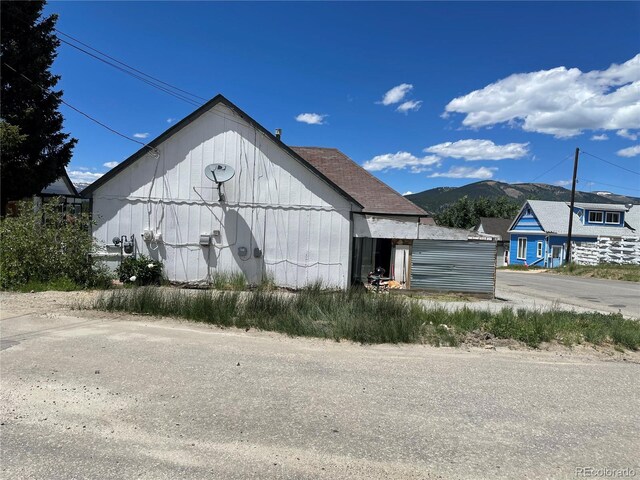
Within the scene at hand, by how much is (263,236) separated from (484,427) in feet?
36.6

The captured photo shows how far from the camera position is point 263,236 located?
47.9ft

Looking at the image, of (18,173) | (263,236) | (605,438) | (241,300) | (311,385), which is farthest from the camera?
(18,173)

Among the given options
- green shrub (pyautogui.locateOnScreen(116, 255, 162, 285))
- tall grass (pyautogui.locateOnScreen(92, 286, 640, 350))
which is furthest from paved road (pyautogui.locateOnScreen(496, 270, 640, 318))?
green shrub (pyautogui.locateOnScreen(116, 255, 162, 285))

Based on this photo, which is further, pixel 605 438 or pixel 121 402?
pixel 121 402

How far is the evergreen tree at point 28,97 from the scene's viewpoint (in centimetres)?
1956

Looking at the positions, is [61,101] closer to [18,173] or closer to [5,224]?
[18,173]

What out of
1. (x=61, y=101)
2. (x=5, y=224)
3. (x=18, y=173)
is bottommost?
(x=5, y=224)

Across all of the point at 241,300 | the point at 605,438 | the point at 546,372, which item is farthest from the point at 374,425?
the point at 241,300

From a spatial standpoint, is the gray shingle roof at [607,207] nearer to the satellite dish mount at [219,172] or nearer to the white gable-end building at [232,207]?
the white gable-end building at [232,207]

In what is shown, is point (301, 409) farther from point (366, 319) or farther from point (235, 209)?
point (235, 209)

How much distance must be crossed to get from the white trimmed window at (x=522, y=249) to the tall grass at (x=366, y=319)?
37.7 m

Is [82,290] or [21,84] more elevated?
[21,84]

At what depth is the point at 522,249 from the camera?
148ft

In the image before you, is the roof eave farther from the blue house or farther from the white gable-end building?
the blue house
